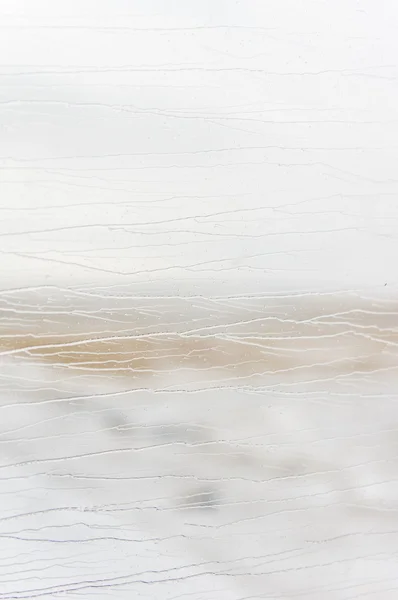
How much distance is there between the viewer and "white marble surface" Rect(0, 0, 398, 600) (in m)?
0.44

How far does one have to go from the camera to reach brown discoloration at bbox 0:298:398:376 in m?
0.45

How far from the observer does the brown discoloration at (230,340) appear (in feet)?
1.49

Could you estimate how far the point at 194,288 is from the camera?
1.52 feet

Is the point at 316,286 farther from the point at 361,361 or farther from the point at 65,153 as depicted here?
the point at 65,153

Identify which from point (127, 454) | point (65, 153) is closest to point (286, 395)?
point (127, 454)

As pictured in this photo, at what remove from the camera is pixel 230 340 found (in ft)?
1.55

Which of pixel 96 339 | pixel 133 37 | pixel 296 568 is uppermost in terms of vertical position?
pixel 133 37

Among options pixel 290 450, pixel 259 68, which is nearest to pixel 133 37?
pixel 259 68

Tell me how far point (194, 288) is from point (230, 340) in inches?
3.1

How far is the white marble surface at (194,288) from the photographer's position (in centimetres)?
44

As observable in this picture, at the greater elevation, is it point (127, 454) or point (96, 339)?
point (96, 339)

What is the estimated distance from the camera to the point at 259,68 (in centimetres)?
45

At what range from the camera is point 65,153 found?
1.46ft

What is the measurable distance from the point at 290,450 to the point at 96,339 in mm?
288
